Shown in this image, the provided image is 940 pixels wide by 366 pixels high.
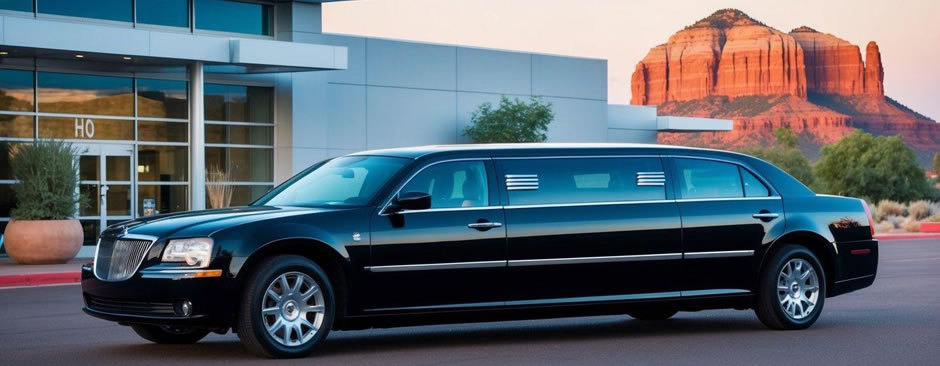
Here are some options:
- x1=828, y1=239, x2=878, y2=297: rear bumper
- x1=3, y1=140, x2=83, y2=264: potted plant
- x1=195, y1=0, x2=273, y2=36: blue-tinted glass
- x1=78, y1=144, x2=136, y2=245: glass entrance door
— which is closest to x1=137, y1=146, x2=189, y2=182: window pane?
x1=78, y1=144, x2=136, y2=245: glass entrance door

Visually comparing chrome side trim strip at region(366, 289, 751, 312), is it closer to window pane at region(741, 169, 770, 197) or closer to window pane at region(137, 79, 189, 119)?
window pane at region(741, 169, 770, 197)

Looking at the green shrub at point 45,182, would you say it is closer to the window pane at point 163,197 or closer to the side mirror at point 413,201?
the window pane at point 163,197

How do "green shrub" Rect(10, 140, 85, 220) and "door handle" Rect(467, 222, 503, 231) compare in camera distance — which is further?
"green shrub" Rect(10, 140, 85, 220)

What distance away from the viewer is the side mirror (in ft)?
33.0

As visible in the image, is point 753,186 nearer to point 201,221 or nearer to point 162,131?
point 201,221

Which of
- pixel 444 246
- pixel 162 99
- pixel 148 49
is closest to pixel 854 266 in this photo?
Result: pixel 444 246

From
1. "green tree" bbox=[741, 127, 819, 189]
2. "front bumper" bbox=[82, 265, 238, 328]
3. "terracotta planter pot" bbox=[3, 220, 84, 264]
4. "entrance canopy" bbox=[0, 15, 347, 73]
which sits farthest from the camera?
"green tree" bbox=[741, 127, 819, 189]

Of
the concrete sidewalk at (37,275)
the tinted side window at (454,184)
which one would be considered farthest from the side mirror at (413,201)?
the concrete sidewalk at (37,275)

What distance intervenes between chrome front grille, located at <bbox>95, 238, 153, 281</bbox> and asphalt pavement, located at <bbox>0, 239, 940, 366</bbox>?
631mm

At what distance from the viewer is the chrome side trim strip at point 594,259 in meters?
10.6

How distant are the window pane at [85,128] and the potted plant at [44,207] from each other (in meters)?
3.16

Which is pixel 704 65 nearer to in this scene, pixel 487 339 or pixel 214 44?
pixel 214 44

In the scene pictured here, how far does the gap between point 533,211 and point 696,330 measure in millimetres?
Answer: 2243

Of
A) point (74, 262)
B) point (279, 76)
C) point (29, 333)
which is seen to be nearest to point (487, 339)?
point (29, 333)
